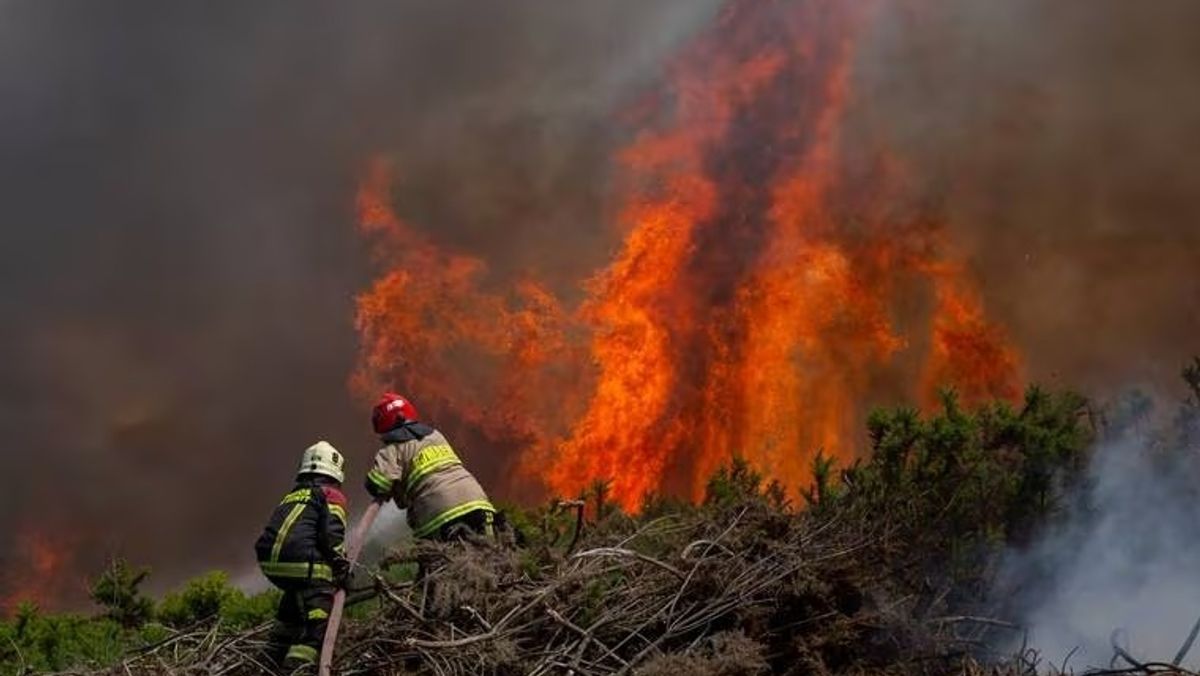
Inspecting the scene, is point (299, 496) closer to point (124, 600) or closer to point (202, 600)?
point (202, 600)

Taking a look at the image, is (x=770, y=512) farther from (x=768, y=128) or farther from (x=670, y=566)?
(x=768, y=128)

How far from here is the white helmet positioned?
24.8 ft

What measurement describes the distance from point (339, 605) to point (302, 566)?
0.77 meters

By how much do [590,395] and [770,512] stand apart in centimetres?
1196

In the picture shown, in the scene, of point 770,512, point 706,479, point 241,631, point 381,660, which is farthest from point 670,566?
point 706,479

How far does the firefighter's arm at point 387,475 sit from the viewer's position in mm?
7844

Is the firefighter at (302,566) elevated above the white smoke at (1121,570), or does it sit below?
below

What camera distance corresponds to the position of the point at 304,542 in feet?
23.5

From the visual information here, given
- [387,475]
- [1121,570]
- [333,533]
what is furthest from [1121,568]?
[333,533]

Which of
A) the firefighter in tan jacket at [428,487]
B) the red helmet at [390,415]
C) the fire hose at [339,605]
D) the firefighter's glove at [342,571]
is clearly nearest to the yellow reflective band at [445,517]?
the firefighter in tan jacket at [428,487]

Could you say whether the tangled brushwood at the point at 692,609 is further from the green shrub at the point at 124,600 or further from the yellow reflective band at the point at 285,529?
the green shrub at the point at 124,600

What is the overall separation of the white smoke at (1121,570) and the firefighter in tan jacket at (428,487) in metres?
4.29

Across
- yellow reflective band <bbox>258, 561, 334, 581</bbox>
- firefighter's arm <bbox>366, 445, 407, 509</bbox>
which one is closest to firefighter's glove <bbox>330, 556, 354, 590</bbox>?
yellow reflective band <bbox>258, 561, 334, 581</bbox>

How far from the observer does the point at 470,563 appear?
265 inches
